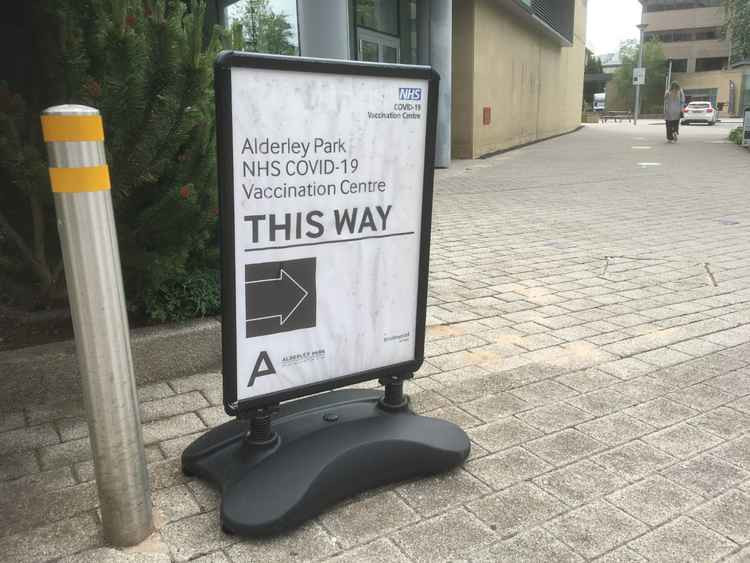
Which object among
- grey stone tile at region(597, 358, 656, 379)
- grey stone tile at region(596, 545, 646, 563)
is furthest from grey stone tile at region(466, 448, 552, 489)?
grey stone tile at region(597, 358, 656, 379)

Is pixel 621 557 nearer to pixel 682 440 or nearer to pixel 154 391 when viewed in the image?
pixel 682 440

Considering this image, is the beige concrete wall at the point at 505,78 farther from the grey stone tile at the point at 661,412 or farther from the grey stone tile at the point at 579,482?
the grey stone tile at the point at 579,482

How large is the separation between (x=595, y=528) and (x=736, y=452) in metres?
0.93

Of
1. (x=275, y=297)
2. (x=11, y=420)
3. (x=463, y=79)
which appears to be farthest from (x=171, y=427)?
(x=463, y=79)

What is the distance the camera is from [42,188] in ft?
10.3

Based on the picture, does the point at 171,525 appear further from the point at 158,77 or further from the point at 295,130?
the point at 158,77

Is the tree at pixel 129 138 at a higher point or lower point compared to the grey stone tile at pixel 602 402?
higher

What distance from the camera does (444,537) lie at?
2.34m

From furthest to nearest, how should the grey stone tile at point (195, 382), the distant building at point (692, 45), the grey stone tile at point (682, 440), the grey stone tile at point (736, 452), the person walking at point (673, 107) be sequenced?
the distant building at point (692, 45) < the person walking at point (673, 107) < the grey stone tile at point (195, 382) < the grey stone tile at point (682, 440) < the grey stone tile at point (736, 452)

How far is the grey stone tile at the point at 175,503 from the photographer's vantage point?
247 cm

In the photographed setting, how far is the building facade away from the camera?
32.3ft

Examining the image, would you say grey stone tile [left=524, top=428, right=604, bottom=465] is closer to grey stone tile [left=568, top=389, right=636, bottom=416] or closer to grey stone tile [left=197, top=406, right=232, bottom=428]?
grey stone tile [left=568, top=389, right=636, bottom=416]

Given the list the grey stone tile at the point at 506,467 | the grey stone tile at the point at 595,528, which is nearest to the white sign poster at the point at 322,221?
the grey stone tile at the point at 506,467

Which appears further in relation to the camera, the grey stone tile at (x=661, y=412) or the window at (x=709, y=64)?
the window at (x=709, y=64)
